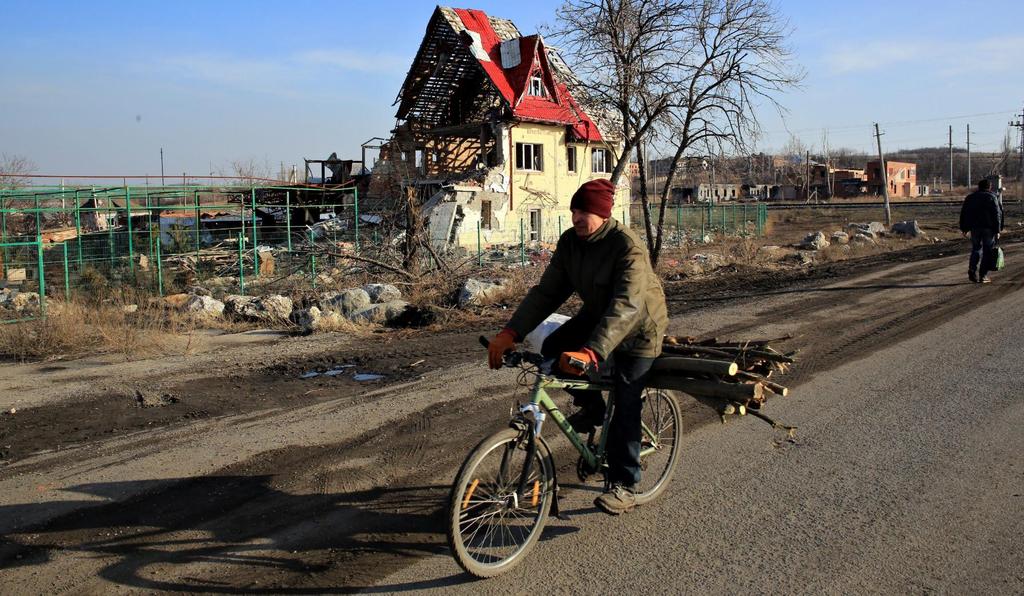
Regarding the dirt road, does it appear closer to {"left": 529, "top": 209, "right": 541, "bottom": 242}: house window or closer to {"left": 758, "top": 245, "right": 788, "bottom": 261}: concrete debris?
{"left": 758, "top": 245, "right": 788, "bottom": 261}: concrete debris

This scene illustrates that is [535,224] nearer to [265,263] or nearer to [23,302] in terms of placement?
[265,263]

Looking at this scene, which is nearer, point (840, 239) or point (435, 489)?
point (435, 489)

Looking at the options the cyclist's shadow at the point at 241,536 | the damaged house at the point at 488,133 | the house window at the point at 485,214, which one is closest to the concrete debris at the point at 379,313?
the cyclist's shadow at the point at 241,536

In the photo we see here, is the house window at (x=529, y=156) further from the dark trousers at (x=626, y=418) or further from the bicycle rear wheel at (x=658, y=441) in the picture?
the dark trousers at (x=626, y=418)

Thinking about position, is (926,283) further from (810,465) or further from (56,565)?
(56,565)

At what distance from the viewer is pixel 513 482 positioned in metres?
4.03

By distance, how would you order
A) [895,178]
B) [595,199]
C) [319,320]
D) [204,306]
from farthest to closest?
1. [895,178]
2. [204,306]
3. [319,320]
4. [595,199]

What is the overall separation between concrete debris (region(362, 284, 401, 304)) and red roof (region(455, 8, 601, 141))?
20.9 metres

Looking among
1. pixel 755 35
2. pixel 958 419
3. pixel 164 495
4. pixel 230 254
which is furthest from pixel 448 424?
pixel 230 254

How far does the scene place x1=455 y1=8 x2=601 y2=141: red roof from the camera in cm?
3403

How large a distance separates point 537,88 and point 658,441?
3259 cm

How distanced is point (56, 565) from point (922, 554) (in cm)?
462

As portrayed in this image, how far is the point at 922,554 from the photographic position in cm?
409

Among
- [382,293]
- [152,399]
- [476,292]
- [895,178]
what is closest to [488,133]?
[476,292]
